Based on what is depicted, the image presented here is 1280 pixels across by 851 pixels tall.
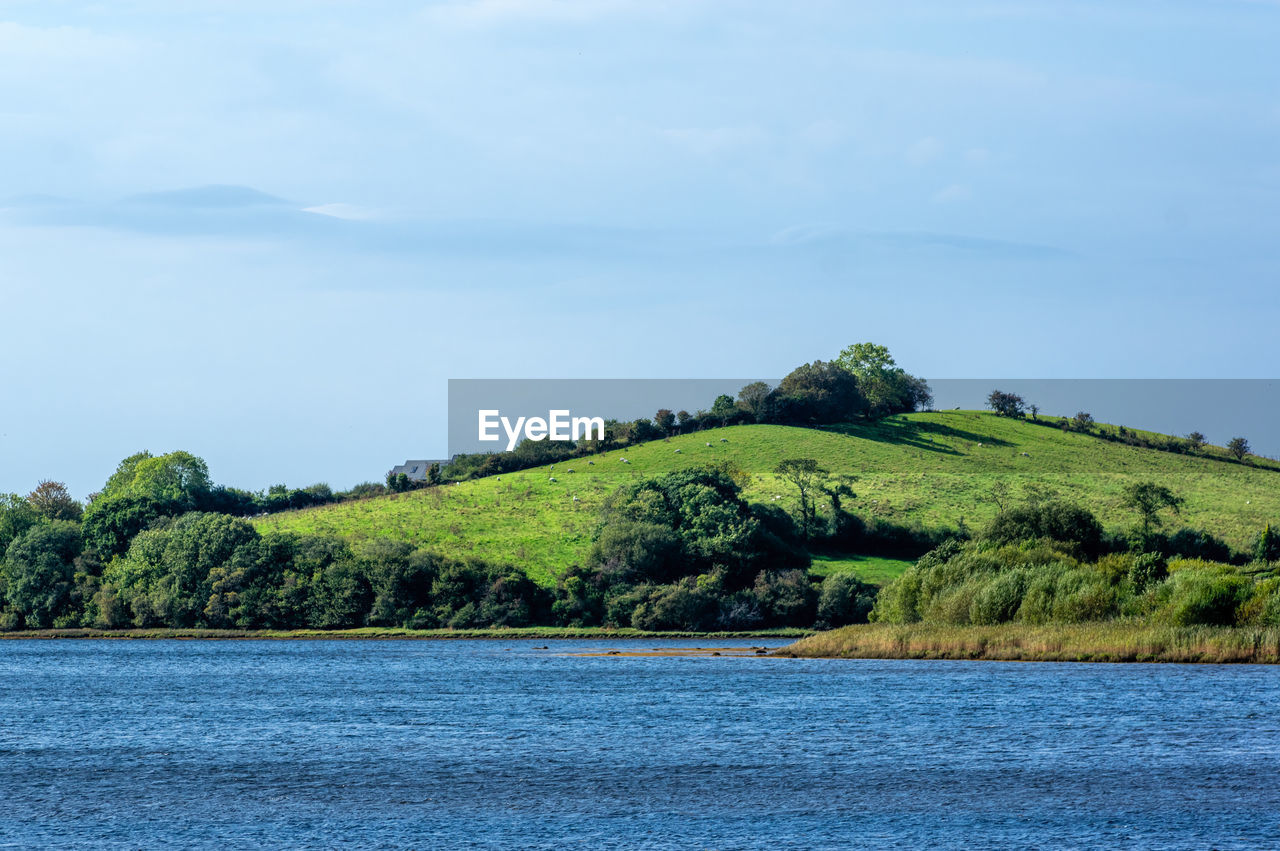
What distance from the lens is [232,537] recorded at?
395ft

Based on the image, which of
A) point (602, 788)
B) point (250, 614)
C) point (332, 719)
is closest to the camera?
point (602, 788)

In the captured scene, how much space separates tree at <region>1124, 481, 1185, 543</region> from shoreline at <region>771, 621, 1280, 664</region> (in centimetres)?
5253

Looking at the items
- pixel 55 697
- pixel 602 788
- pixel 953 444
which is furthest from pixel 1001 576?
pixel 953 444

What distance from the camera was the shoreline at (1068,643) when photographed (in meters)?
67.6

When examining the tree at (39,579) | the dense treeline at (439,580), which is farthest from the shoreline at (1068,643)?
the tree at (39,579)

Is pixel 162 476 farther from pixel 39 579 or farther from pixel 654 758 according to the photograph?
pixel 654 758

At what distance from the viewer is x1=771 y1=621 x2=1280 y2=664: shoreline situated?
6762cm

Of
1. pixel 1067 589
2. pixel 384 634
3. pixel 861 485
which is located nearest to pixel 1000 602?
pixel 1067 589

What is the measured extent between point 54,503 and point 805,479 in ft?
311

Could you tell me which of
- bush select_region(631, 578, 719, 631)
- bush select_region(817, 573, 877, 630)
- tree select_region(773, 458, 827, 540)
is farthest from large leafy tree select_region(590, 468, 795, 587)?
tree select_region(773, 458, 827, 540)

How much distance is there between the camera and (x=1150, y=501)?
422 ft

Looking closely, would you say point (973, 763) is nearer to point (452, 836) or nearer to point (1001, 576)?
point (452, 836)

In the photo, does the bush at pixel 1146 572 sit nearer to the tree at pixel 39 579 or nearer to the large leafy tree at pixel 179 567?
the large leafy tree at pixel 179 567

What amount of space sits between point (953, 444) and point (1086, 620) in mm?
85818
